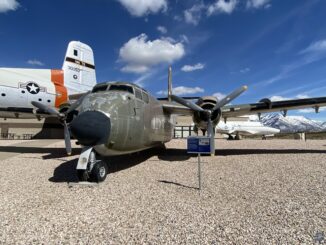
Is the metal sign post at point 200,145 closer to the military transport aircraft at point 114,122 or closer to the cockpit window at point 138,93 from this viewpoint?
the military transport aircraft at point 114,122

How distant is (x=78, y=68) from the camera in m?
27.6

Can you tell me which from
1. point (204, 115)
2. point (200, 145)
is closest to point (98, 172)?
point (200, 145)

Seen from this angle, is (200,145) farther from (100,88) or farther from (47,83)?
(47,83)

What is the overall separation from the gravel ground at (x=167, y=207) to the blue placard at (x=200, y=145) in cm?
109

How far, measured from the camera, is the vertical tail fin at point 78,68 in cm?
2662

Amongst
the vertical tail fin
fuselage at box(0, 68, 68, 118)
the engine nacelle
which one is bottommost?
the engine nacelle

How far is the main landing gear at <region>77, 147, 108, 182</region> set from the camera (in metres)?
8.28

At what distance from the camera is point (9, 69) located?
2364cm

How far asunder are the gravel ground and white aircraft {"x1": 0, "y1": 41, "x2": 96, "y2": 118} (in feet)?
40.5

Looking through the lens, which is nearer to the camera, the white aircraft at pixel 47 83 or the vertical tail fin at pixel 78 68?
the white aircraft at pixel 47 83

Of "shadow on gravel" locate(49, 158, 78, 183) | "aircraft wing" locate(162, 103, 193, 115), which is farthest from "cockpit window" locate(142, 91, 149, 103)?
"shadow on gravel" locate(49, 158, 78, 183)

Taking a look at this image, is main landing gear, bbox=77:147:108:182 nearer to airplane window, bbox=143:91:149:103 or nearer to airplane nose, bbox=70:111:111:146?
airplane nose, bbox=70:111:111:146

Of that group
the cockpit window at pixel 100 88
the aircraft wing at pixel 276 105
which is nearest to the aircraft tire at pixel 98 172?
the cockpit window at pixel 100 88

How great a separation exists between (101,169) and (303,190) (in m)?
6.35
